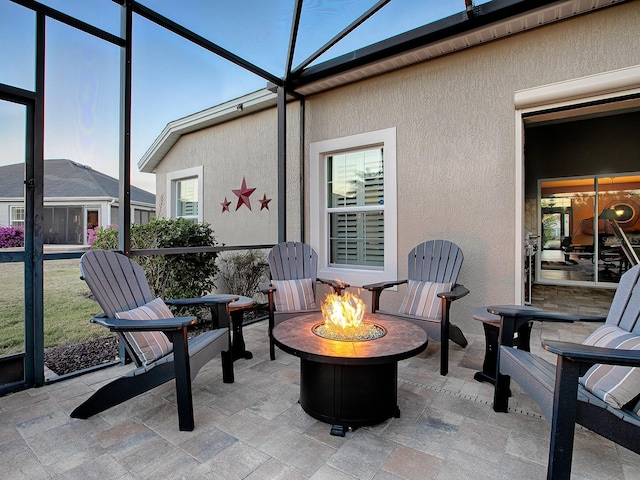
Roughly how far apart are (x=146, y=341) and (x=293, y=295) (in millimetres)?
1711

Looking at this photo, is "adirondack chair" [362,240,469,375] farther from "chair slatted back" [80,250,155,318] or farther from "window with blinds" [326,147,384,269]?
"chair slatted back" [80,250,155,318]

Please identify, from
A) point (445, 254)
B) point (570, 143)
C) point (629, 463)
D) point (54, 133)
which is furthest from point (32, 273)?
point (570, 143)

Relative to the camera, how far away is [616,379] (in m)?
1.60

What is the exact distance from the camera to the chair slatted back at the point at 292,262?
396 centimetres

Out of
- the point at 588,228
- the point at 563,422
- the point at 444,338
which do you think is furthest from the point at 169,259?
the point at 588,228

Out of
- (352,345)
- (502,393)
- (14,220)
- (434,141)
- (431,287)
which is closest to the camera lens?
(352,345)

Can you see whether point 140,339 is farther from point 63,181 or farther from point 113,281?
point 63,181

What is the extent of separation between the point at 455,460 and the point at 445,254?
7.18ft

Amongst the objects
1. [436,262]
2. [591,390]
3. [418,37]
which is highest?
[418,37]

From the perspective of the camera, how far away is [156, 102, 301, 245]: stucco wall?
5457 mm

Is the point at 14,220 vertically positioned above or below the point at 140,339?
above

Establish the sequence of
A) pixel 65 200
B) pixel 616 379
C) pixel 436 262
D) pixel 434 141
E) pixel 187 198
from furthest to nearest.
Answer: pixel 187 198 → pixel 434 141 → pixel 65 200 → pixel 436 262 → pixel 616 379

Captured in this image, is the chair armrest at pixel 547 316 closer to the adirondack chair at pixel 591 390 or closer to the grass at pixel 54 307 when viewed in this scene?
the adirondack chair at pixel 591 390

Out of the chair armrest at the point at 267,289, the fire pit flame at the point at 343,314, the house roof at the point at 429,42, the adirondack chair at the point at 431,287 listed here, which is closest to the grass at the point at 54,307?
the chair armrest at the point at 267,289
